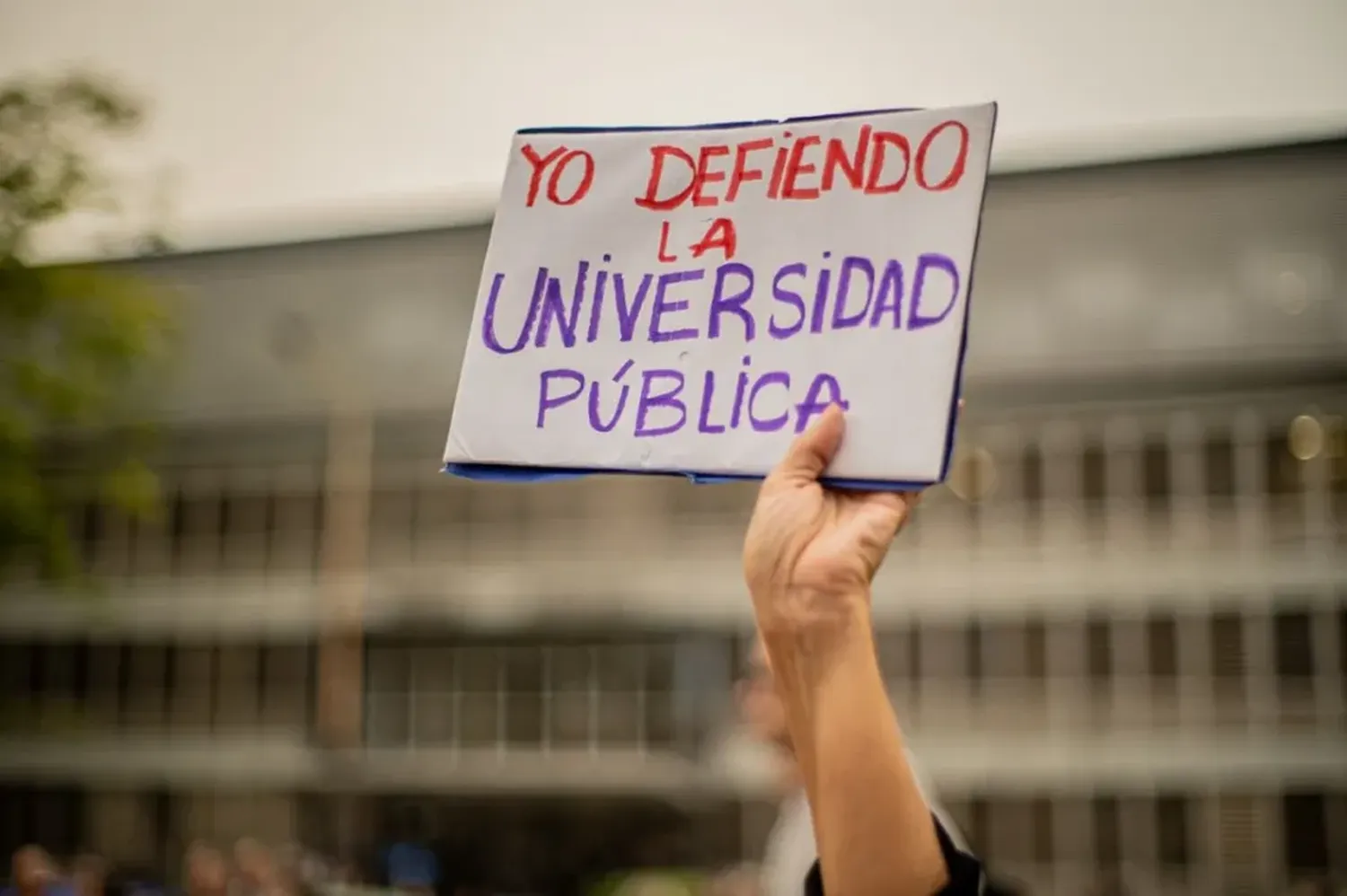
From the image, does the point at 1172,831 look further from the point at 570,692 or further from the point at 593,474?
the point at 593,474

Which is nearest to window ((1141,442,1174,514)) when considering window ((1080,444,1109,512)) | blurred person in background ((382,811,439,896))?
window ((1080,444,1109,512))

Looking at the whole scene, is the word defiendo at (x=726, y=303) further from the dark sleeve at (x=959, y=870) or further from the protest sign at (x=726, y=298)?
the dark sleeve at (x=959, y=870)

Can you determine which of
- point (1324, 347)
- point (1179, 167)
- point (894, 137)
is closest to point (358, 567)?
point (1324, 347)

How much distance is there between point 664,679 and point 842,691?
11.6 metres

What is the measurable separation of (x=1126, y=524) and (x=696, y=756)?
12.0 ft

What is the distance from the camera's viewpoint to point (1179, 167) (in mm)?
3551

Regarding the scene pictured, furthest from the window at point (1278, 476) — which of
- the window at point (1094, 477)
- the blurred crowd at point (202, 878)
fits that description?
the blurred crowd at point (202, 878)

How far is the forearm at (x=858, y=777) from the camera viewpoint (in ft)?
3.27

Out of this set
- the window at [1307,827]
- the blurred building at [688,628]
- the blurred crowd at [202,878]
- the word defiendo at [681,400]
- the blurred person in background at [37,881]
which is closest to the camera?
the word defiendo at [681,400]

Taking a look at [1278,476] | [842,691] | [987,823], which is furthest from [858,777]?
[1278,476]

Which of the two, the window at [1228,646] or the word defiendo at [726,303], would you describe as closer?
the word defiendo at [726,303]

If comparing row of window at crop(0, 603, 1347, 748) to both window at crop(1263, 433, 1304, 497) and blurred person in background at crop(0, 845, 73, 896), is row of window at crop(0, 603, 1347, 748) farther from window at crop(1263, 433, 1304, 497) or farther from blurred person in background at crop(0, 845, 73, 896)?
blurred person in background at crop(0, 845, 73, 896)

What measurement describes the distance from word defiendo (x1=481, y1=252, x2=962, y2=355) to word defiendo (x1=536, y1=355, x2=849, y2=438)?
3cm

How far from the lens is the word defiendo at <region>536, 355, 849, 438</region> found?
110 cm
